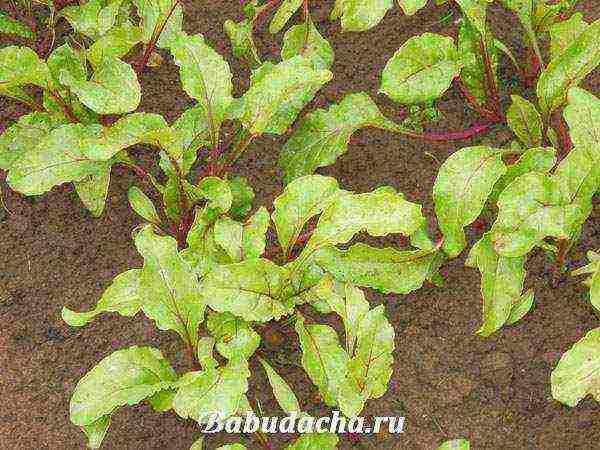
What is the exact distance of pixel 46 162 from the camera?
5.90 ft

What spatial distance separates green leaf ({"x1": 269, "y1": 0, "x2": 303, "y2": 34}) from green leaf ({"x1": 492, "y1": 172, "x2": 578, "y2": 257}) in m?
0.69

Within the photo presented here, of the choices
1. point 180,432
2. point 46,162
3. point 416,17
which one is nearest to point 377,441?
point 180,432

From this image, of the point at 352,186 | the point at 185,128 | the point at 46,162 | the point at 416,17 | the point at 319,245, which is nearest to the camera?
the point at 319,245

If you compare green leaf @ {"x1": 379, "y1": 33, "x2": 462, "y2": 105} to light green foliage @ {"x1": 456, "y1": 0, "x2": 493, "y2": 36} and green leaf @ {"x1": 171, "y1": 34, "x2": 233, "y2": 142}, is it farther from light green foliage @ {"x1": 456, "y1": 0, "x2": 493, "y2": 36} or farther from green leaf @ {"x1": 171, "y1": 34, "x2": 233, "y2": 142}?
green leaf @ {"x1": 171, "y1": 34, "x2": 233, "y2": 142}

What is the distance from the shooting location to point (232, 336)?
5.60 feet

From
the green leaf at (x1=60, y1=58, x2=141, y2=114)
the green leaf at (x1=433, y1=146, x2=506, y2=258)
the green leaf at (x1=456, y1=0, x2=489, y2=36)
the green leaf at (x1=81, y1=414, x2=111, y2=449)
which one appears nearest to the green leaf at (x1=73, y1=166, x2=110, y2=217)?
the green leaf at (x1=60, y1=58, x2=141, y2=114)

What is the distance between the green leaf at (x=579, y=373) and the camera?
1.61 meters

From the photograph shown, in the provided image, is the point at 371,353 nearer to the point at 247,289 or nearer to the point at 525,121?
the point at 247,289

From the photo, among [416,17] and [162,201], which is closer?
[162,201]

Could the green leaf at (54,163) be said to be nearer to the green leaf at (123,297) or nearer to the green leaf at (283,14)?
the green leaf at (123,297)

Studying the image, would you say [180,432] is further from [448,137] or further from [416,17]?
[416,17]

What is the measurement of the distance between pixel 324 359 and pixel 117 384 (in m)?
0.39

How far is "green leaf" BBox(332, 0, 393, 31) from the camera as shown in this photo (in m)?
1.85

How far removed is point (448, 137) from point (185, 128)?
1.97 ft
